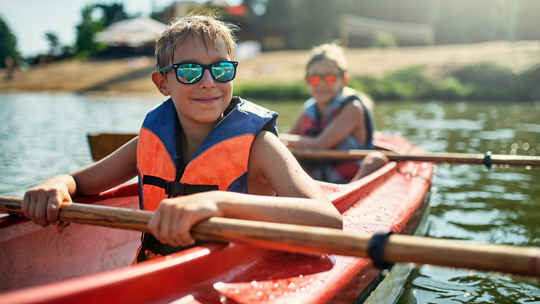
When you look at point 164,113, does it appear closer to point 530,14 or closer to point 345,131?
point 345,131

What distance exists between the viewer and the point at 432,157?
355 centimetres

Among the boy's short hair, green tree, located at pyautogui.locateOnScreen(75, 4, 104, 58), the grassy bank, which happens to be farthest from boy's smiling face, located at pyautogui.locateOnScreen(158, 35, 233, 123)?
green tree, located at pyautogui.locateOnScreen(75, 4, 104, 58)

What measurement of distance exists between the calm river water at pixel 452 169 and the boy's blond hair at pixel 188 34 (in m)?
1.75

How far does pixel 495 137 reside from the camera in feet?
25.7

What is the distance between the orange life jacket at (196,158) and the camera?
1657 mm

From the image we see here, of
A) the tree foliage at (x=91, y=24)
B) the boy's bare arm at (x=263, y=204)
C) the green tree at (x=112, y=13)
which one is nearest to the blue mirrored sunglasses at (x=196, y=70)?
the boy's bare arm at (x=263, y=204)

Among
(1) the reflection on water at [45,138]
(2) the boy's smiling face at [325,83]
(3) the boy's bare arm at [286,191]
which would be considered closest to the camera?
(3) the boy's bare arm at [286,191]

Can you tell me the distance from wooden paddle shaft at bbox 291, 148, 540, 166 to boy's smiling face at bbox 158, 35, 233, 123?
6.67 ft

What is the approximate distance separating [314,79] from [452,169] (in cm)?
291

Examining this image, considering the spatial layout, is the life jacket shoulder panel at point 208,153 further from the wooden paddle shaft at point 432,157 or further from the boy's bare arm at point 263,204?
the wooden paddle shaft at point 432,157

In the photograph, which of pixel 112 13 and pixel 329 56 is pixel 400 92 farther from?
pixel 112 13

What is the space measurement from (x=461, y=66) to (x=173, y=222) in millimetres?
18542

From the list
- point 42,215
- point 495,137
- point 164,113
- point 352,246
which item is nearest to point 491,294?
point 352,246

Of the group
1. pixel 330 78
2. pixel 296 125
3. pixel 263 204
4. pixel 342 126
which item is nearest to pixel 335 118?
pixel 342 126
